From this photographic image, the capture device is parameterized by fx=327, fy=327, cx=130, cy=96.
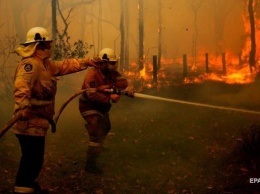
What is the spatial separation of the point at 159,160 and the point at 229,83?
10314 mm

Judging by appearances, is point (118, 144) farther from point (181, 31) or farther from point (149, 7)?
point (149, 7)

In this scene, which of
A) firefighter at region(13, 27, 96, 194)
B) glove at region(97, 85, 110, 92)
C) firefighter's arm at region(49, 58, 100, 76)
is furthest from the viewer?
glove at region(97, 85, 110, 92)

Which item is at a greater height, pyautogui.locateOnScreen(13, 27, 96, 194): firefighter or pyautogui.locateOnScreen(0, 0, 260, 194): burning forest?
pyautogui.locateOnScreen(13, 27, 96, 194): firefighter

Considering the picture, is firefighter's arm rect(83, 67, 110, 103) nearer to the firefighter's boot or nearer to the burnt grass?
the firefighter's boot

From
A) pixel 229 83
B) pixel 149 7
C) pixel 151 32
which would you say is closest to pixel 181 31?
pixel 151 32

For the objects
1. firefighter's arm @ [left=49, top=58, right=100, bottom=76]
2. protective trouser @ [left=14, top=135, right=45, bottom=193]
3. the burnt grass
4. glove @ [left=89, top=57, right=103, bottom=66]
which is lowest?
the burnt grass

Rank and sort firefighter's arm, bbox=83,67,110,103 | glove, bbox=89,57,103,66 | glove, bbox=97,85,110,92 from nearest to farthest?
glove, bbox=89,57,103,66, glove, bbox=97,85,110,92, firefighter's arm, bbox=83,67,110,103

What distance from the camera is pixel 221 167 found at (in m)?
6.16

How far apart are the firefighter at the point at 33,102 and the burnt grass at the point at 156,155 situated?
3.53 ft

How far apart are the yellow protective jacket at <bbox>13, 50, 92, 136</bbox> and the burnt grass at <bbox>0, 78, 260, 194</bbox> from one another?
4.83 ft

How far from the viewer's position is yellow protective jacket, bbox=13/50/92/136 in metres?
3.99

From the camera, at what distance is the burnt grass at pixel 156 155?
217 inches

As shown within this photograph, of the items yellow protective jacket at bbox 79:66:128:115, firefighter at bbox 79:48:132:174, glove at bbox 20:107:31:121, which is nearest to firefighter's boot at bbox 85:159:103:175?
firefighter at bbox 79:48:132:174

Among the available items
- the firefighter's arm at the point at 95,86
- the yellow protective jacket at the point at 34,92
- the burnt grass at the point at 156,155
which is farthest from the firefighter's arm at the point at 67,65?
the burnt grass at the point at 156,155
